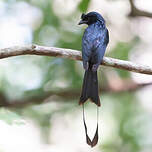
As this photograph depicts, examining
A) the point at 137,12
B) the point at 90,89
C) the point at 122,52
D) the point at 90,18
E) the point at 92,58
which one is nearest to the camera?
the point at 90,89

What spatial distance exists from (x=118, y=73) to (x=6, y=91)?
1.58 m

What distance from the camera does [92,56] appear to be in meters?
4.02

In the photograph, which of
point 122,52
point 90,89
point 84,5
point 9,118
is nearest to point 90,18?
point 84,5

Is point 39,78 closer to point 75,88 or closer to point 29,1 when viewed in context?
point 75,88

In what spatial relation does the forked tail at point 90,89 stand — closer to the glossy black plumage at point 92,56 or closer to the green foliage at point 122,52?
the glossy black plumage at point 92,56

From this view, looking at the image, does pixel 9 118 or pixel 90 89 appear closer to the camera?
pixel 9 118

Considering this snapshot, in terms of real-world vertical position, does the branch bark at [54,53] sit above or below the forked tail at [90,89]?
above

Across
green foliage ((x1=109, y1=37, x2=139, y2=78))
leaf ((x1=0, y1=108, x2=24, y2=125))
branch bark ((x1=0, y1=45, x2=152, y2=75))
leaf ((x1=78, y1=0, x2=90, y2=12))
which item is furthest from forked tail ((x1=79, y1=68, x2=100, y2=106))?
green foliage ((x1=109, y1=37, x2=139, y2=78))

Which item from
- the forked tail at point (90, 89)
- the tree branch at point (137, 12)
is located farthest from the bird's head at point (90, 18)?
the forked tail at point (90, 89)

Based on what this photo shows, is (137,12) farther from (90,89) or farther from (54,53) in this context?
(54,53)

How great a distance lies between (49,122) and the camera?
635 centimetres

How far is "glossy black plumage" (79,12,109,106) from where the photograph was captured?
377 centimetres

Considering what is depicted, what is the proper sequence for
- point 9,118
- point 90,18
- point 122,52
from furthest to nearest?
point 122,52
point 90,18
point 9,118

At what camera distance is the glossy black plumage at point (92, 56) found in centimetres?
377
